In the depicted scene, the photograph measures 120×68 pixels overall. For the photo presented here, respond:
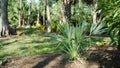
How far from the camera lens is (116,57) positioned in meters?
8.50

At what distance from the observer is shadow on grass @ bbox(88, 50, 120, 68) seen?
25.8ft

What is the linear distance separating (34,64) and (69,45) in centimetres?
122

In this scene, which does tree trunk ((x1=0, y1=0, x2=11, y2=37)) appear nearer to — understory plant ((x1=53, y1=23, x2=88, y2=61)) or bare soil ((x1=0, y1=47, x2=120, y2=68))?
bare soil ((x1=0, y1=47, x2=120, y2=68))

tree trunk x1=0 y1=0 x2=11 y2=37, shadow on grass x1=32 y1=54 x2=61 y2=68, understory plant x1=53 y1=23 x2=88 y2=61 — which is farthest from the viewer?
tree trunk x1=0 y1=0 x2=11 y2=37

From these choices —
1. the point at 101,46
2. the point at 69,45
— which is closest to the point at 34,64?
the point at 69,45

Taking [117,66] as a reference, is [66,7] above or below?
above

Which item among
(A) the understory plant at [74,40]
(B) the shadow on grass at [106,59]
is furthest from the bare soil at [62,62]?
(A) the understory plant at [74,40]

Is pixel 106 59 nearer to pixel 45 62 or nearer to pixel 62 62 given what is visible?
pixel 62 62

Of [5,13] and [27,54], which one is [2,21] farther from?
[27,54]

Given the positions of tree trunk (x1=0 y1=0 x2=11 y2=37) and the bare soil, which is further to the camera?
tree trunk (x1=0 y1=0 x2=11 y2=37)

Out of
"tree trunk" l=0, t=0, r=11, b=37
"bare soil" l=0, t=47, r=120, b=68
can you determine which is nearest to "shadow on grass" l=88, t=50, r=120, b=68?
"bare soil" l=0, t=47, r=120, b=68

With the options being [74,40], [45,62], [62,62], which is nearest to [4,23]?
[45,62]

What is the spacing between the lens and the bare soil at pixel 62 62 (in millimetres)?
7902

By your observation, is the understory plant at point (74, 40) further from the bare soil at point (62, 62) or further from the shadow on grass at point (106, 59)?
the shadow on grass at point (106, 59)
